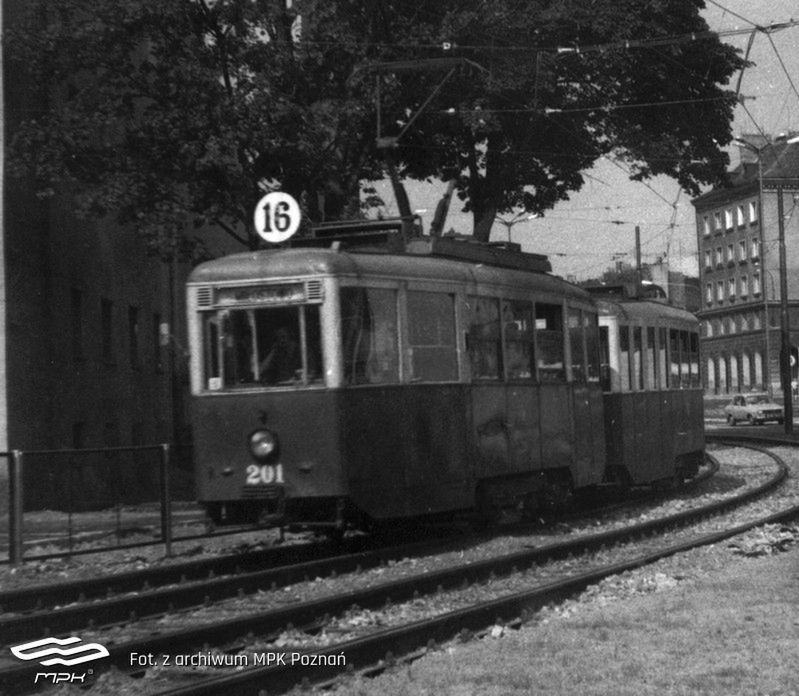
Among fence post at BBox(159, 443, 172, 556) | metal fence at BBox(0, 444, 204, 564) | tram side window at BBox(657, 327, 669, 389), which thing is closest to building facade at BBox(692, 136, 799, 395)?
Answer: tram side window at BBox(657, 327, 669, 389)

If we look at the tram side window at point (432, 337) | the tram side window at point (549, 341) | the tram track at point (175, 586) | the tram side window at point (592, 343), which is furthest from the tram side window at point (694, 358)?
the tram side window at point (432, 337)

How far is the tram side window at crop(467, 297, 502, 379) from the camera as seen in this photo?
16.5 meters

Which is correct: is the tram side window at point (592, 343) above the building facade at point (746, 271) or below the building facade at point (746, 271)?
below

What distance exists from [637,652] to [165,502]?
9.46 metres

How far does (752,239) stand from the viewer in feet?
346

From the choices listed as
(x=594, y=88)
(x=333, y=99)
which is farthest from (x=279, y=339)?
(x=594, y=88)

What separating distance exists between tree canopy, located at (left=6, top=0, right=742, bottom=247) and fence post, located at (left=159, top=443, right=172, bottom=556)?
7.42 metres

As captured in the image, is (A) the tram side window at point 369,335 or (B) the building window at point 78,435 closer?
(A) the tram side window at point 369,335

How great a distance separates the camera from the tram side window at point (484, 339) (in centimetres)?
1655

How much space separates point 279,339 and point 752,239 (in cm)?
9420

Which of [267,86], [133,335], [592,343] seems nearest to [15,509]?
[592,343]

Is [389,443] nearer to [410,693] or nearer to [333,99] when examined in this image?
[410,693]

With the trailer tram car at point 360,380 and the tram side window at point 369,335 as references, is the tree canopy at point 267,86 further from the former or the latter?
the tram side window at point 369,335

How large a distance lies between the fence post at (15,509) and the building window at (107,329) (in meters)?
16.3
